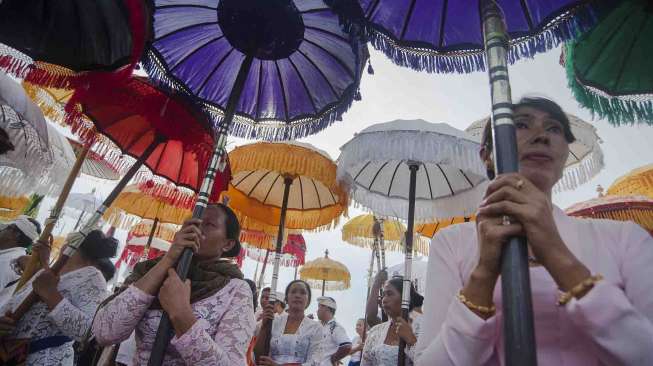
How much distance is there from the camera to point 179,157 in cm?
491

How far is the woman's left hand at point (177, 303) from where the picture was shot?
2074 millimetres

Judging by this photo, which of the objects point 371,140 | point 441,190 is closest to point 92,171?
point 371,140

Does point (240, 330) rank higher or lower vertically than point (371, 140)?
lower

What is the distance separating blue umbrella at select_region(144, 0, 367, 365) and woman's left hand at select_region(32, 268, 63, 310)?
187cm

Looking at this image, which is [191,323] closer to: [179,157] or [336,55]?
[336,55]

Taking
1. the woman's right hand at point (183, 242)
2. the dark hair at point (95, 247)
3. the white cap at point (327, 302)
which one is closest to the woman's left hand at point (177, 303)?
the woman's right hand at point (183, 242)

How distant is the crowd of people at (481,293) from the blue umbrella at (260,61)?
1.10 meters

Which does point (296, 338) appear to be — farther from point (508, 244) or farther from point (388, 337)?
point (508, 244)

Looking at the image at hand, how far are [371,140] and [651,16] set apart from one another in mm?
2690

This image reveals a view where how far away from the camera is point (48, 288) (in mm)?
3359

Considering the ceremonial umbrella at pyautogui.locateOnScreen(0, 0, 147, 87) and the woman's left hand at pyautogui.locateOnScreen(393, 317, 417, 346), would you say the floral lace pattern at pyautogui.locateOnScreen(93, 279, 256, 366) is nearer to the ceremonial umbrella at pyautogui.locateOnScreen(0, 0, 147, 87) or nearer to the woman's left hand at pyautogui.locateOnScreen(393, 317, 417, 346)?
the ceremonial umbrella at pyautogui.locateOnScreen(0, 0, 147, 87)

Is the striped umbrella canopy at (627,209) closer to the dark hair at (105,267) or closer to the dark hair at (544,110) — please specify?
the dark hair at (544,110)

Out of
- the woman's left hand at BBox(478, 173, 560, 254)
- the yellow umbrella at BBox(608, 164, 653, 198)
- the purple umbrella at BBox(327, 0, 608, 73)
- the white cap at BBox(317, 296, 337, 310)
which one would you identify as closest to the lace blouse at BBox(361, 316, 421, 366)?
the purple umbrella at BBox(327, 0, 608, 73)

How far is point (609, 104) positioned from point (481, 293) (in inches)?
114
